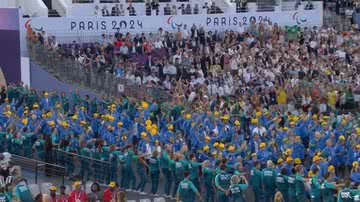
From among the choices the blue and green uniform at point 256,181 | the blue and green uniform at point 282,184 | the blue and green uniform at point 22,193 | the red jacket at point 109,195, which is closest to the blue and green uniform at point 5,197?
the blue and green uniform at point 22,193

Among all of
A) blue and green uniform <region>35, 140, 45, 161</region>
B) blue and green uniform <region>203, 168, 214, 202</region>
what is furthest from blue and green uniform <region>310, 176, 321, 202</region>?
blue and green uniform <region>35, 140, 45, 161</region>

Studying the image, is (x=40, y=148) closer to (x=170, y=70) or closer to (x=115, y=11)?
(x=170, y=70)

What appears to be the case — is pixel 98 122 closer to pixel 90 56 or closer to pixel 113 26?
pixel 90 56

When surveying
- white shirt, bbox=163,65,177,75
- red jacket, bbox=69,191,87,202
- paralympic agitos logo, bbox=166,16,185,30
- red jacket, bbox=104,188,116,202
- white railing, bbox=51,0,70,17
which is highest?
white railing, bbox=51,0,70,17

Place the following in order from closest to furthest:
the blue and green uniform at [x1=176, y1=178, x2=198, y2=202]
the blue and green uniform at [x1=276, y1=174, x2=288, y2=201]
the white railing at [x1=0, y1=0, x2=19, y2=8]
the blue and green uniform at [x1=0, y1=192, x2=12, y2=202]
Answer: the blue and green uniform at [x1=0, y1=192, x2=12, y2=202], the blue and green uniform at [x1=176, y1=178, x2=198, y2=202], the blue and green uniform at [x1=276, y1=174, x2=288, y2=201], the white railing at [x1=0, y1=0, x2=19, y2=8]

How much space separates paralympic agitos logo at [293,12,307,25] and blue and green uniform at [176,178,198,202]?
78.9ft

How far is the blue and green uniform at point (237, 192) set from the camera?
87.9ft

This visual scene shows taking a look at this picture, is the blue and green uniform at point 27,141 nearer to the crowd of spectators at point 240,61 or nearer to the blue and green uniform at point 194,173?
the blue and green uniform at point 194,173

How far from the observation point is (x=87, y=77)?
42.3 metres

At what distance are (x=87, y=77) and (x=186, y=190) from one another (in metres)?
16.0

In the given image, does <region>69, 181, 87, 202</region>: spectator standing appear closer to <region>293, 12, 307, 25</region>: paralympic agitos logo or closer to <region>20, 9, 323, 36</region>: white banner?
<region>20, 9, 323, 36</region>: white banner

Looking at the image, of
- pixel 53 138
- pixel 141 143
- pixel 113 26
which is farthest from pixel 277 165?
pixel 113 26

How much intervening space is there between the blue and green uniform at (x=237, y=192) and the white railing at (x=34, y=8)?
20.9 meters

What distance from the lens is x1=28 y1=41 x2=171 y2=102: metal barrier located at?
40.4 m
